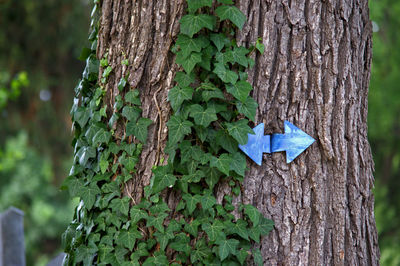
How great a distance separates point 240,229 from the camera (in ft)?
5.42

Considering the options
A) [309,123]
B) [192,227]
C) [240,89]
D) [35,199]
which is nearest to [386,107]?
[309,123]

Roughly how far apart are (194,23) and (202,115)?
344 millimetres

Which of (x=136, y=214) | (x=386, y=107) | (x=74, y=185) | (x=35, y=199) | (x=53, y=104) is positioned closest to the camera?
(x=136, y=214)

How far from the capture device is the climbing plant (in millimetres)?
1623

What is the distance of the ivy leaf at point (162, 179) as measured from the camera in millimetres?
1663

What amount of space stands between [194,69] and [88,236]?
0.83 m

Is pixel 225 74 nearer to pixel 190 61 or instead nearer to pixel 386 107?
pixel 190 61

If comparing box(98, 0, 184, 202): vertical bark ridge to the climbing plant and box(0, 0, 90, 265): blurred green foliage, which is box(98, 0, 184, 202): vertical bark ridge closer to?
the climbing plant

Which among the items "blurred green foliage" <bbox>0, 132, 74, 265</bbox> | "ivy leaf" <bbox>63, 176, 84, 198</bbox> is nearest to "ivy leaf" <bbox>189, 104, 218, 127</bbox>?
"ivy leaf" <bbox>63, 176, 84, 198</bbox>

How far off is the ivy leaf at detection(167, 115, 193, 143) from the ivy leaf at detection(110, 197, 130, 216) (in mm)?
338

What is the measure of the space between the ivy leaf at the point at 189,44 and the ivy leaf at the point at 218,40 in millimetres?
27

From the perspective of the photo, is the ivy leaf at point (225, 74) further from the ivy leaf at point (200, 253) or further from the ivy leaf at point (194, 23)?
the ivy leaf at point (200, 253)

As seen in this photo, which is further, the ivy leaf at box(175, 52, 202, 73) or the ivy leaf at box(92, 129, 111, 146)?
the ivy leaf at box(92, 129, 111, 146)

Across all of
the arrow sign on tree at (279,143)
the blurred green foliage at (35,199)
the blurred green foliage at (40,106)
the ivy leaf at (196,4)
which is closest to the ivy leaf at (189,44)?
the ivy leaf at (196,4)
